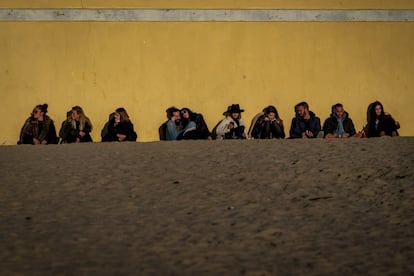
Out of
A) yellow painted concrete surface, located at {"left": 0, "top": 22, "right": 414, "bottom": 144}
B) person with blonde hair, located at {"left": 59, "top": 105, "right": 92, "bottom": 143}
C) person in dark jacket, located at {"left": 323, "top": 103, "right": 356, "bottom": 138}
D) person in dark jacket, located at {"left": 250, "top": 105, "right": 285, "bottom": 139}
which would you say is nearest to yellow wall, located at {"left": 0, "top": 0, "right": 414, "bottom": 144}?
yellow painted concrete surface, located at {"left": 0, "top": 22, "right": 414, "bottom": 144}

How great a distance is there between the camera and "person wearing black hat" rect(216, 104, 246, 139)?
11.8 meters

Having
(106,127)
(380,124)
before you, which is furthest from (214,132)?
(380,124)

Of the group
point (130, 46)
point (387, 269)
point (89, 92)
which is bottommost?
point (387, 269)

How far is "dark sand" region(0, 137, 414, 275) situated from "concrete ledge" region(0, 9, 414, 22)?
3954 millimetres

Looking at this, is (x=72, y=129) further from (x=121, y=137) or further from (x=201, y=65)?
(x=201, y=65)

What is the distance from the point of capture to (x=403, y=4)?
12.8m

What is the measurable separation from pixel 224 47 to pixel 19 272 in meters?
8.73

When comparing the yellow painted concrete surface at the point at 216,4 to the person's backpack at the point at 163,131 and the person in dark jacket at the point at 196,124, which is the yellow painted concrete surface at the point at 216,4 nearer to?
the person in dark jacket at the point at 196,124

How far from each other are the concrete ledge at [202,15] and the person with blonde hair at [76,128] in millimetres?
1598

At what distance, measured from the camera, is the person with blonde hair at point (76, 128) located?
11727 mm

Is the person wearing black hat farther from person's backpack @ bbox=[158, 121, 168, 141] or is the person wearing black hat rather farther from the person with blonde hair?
the person with blonde hair

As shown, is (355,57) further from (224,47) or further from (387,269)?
(387,269)

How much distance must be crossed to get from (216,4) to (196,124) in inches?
83.8

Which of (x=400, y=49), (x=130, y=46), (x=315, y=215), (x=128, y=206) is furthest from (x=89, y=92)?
(x=315, y=215)
